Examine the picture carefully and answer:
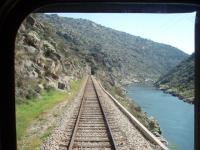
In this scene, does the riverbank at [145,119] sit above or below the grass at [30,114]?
below

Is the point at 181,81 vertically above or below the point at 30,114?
above

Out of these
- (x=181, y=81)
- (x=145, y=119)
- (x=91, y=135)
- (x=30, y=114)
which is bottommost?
(x=145, y=119)

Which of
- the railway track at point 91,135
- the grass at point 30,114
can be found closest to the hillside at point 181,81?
the grass at point 30,114

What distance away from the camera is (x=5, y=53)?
258cm

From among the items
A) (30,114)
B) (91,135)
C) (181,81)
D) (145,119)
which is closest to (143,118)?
(145,119)

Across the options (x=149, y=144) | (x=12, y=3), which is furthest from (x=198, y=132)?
(x=149, y=144)

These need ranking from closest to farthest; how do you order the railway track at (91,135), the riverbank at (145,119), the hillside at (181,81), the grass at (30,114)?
1. the railway track at (91,135)
2. the grass at (30,114)
3. the riverbank at (145,119)
4. the hillside at (181,81)

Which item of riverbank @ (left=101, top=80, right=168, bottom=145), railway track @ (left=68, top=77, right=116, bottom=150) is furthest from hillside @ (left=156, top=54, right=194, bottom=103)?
railway track @ (left=68, top=77, right=116, bottom=150)

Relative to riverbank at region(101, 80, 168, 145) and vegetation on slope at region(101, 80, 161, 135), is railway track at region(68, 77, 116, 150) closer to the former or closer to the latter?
riverbank at region(101, 80, 168, 145)

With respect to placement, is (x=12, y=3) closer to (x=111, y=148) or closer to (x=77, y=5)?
(x=77, y=5)

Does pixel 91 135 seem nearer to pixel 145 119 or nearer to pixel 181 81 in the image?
pixel 145 119

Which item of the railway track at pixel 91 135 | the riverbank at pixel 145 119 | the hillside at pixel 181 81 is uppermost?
the hillside at pixel 181 81

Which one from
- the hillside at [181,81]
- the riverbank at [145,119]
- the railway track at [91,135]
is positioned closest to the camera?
the railway track at [91,135]

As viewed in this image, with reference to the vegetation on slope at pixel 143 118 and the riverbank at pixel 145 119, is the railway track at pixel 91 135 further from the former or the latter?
the vegetation on slope at pixel 143 118
